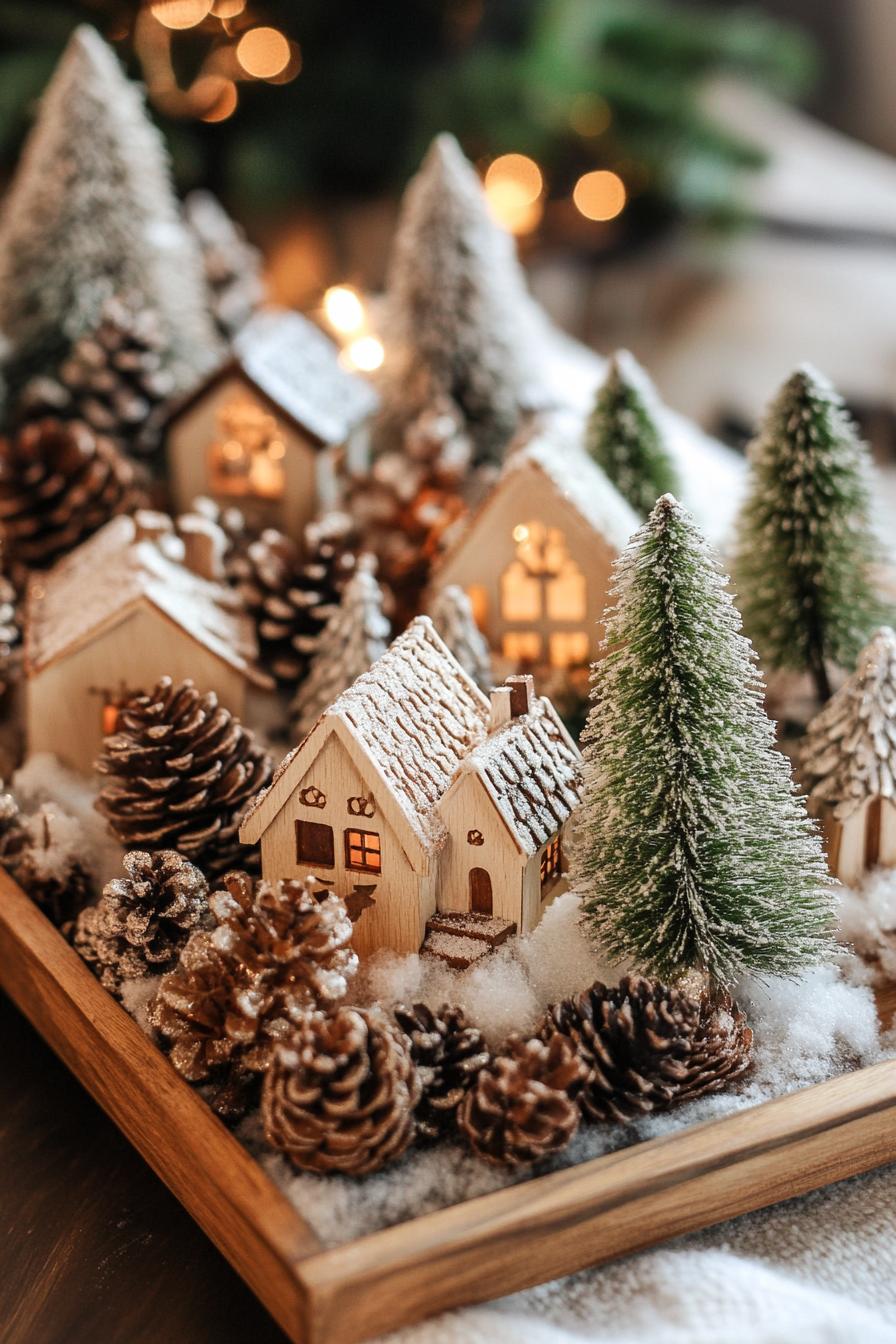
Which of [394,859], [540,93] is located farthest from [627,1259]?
[540,93]

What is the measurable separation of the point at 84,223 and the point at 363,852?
1.50m

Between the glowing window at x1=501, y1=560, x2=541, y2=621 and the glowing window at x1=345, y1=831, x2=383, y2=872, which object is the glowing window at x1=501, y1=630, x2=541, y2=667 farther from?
the glowing window at x1=345, y1=831, x2=383, y2=872

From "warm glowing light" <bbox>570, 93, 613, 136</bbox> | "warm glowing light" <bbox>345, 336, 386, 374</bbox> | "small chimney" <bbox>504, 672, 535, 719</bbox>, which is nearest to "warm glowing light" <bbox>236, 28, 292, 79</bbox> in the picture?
"warm glowing light" <bbox>570, 93, 613, 136</bbox>

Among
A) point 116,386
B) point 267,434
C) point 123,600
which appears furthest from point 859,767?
point 116,386

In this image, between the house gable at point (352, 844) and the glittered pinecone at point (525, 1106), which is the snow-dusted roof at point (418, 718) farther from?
the glittered pinecone at point (525, 1106)

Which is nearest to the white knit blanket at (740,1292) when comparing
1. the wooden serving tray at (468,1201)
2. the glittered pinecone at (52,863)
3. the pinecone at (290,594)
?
the wooden serving tray at (468,1201)

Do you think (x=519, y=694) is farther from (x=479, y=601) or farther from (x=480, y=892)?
(x=479, y=601)

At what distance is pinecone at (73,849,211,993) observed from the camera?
4.99ft

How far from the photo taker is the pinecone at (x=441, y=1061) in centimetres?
134

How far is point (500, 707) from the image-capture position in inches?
61.4

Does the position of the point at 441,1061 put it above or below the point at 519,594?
below

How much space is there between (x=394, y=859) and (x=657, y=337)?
2563mm

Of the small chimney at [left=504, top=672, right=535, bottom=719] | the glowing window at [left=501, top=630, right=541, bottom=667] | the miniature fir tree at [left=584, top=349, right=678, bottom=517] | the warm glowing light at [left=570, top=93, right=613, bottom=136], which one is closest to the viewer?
the small chimney at [left=504, top=672, right=535, bottom=719]

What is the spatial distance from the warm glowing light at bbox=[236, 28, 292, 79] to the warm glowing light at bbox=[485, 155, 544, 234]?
57 centimetres
